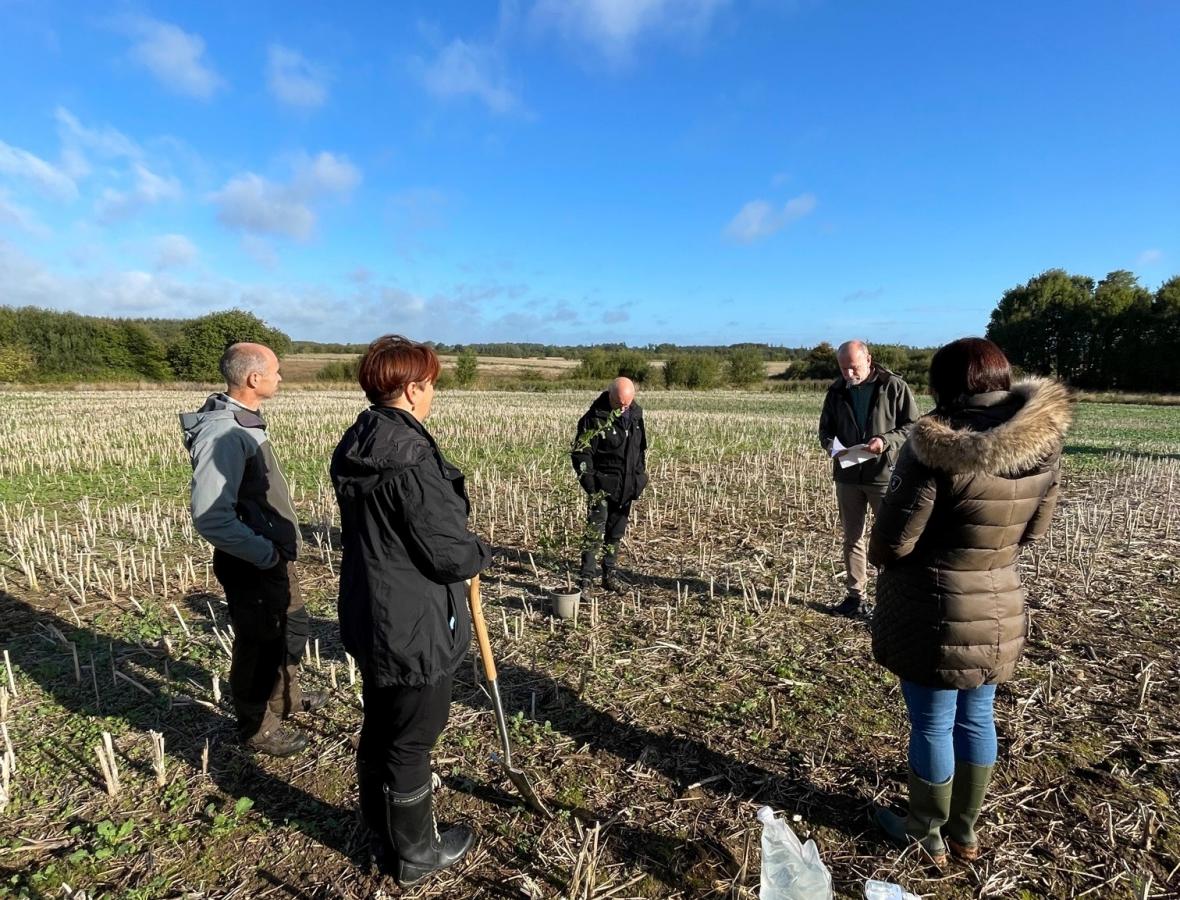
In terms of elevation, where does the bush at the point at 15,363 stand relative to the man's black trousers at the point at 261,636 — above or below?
above

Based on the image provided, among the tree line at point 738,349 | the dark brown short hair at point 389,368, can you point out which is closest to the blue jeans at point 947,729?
the dark brown short hair at point 389,368

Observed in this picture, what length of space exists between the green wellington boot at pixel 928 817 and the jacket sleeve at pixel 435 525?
2208mm

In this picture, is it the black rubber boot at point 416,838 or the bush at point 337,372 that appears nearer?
the black rubber boot at point 416,838

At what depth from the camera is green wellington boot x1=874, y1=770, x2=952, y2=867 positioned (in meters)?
2.66

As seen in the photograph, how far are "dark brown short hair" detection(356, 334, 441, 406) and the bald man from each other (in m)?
3.46

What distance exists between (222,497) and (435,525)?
1516mm

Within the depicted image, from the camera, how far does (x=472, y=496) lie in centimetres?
1001

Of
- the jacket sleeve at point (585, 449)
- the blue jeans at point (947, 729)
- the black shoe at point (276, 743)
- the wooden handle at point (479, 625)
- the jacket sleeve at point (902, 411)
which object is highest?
the jacket sleeve at point (902, 411)

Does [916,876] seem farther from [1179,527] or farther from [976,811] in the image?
[1179,527]

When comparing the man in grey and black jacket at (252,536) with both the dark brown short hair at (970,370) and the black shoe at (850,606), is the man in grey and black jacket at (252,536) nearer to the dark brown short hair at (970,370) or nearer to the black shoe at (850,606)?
the dark brown short hair at (970,370)

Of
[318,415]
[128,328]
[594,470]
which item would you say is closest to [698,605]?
[594,470]

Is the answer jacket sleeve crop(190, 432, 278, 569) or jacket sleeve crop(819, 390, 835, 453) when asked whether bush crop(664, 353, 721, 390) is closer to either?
jacket sleeve crop(819, 390, 835, 453)

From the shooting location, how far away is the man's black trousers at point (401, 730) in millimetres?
2371

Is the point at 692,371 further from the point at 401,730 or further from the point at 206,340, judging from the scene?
the point at 401,730
